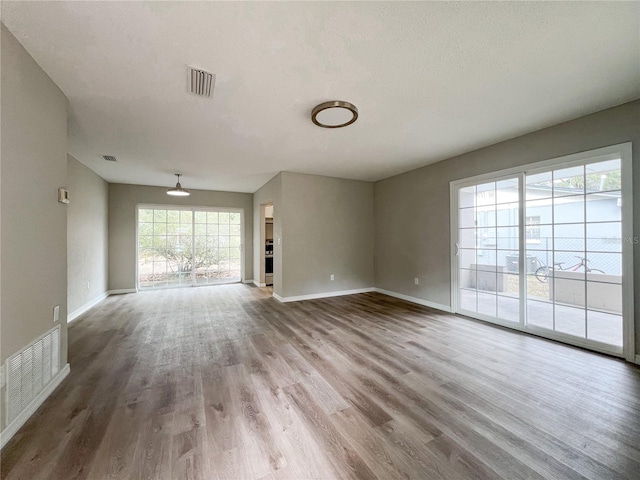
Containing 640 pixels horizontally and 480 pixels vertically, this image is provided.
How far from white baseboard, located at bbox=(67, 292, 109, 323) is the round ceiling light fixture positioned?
4.81 m

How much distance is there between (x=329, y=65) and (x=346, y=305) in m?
3.88

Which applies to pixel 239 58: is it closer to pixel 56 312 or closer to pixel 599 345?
pixel 56 312

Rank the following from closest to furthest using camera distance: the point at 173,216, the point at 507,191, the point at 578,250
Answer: the point at 578,250 < the point at 507,191 < the point at 173,216

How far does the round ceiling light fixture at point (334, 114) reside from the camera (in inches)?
95.3

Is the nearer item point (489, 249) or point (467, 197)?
point (489, 249)

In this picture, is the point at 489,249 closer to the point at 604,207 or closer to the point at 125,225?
the point at 604,207

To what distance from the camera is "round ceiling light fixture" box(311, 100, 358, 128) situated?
242cm

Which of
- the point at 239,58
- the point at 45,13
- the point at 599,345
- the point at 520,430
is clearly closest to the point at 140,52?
the point at 45,13

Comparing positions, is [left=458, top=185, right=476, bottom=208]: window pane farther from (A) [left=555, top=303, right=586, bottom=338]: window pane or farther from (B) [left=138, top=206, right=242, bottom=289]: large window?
(B) [left=138, top=206, right=242, bottom=289]: large window

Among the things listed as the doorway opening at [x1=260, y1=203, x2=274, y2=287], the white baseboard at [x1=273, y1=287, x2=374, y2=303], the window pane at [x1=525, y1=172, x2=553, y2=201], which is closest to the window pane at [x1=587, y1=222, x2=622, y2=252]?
the window pane at [x1=525, y1=172, x2=553, y2=201]

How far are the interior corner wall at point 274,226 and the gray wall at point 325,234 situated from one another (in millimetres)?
155

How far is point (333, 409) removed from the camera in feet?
5.97

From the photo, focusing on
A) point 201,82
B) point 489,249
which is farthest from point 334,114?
point 489,249

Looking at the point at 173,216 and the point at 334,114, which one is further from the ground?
the point at 334,114
